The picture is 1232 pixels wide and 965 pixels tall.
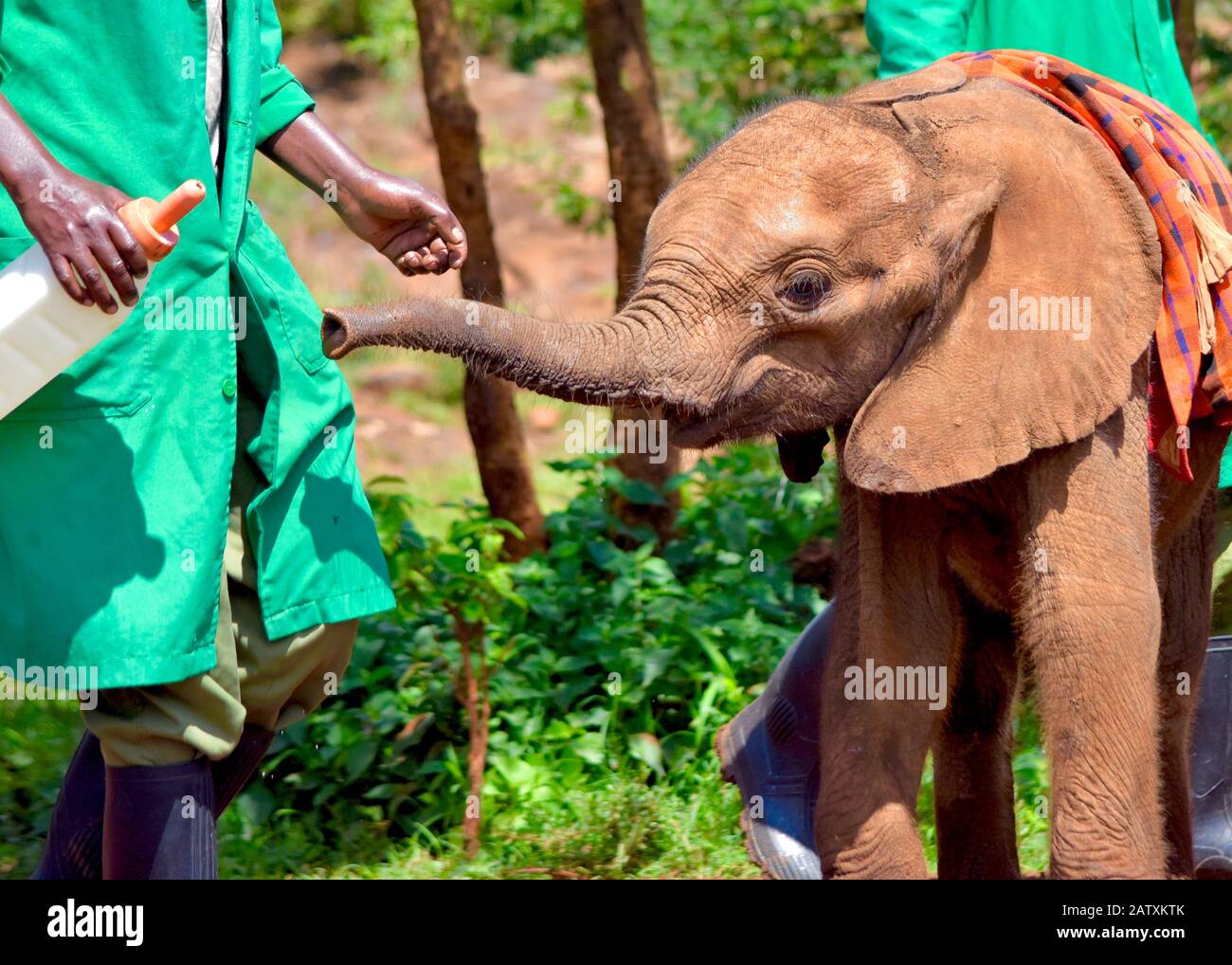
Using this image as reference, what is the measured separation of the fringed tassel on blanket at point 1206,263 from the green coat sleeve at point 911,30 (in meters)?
0.80

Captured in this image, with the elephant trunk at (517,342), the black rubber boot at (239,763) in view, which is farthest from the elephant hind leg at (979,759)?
the black rubber boot at (239,763)

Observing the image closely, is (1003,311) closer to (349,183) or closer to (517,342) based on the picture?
(517,342)

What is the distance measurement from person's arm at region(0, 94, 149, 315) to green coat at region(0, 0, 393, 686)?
21 cm

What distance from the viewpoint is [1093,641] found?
10.5 feet

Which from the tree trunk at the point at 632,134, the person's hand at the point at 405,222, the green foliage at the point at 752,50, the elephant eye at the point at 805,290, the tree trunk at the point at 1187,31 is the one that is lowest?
the elephant eye at the point at 805,290

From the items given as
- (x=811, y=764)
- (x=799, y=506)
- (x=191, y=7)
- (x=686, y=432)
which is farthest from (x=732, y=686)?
(x=191, y=7)

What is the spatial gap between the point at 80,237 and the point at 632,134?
346 centimetres

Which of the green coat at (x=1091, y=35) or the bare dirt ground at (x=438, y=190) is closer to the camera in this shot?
the green coat at (x=1091, y=35)

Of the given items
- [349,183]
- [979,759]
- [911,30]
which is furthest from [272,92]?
[979,759]

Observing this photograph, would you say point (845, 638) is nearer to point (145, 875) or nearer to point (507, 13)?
point (145, 875)

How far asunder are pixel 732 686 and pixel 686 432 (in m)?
1.85

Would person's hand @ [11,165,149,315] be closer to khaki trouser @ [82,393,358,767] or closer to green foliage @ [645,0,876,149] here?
khaki trouser @ [82,393,358,767]

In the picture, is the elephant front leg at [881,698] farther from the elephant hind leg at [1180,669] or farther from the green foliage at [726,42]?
the green foliage at [726,42]

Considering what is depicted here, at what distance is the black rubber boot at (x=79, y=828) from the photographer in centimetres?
319
